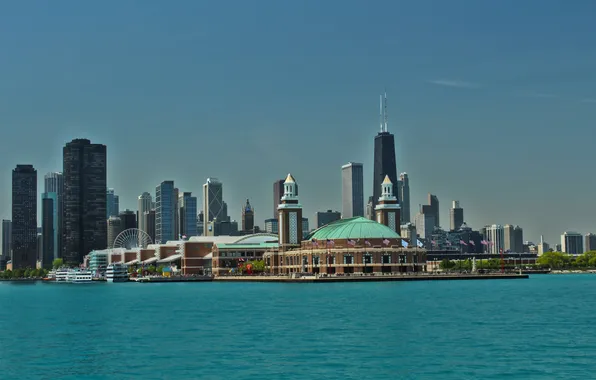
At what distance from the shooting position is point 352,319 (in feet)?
316

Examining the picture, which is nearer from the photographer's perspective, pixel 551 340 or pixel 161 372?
pixel 161 372

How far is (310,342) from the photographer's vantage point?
7525cm

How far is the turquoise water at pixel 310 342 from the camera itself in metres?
60.8

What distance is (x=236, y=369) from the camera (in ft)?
203

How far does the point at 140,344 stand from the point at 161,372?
53.2 feet

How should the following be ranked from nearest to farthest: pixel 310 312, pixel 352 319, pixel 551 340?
1. pixel 551 340
2. pixel 352 319
3. pixel 310 312

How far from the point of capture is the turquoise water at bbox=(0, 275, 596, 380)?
2395 inches

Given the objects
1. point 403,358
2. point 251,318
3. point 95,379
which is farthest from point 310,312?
point 95,379

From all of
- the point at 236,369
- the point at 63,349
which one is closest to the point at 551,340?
the point at 236,369

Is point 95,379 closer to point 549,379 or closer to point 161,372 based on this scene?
point 161,372

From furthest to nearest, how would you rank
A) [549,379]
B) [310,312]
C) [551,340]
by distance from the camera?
[310,312], [551,340], [549,379]

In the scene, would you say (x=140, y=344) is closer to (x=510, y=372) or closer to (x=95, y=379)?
(x=95, y=379)

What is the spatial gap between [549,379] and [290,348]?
72.4 ft

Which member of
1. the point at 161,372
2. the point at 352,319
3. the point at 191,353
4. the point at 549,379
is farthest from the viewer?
the point at 352,319
